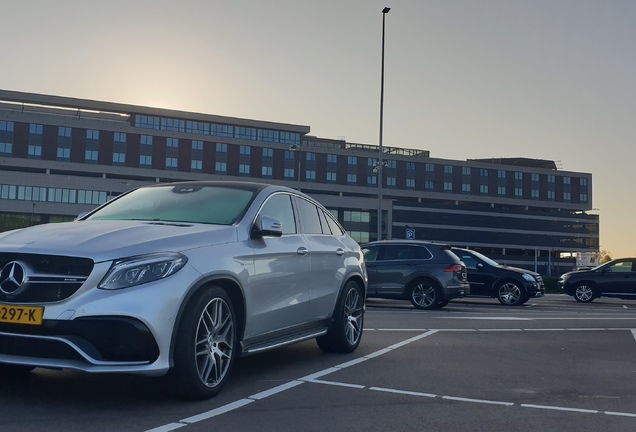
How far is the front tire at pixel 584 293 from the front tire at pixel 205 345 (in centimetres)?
2163

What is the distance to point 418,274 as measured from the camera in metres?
16.8

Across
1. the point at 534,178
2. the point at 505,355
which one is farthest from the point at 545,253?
the point at 505,355

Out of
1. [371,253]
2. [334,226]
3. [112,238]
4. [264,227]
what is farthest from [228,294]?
[371,253]

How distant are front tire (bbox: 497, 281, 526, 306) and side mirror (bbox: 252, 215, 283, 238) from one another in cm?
1520

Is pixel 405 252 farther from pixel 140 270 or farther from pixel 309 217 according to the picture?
pixel 140 270

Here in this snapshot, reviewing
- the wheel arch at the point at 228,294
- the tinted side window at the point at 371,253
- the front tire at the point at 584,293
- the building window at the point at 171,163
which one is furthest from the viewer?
the building window at the point at 171,163

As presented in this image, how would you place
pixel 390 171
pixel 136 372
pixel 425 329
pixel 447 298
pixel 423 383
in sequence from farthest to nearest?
1. pixel 390 171
2. pixel 447 298
3. pixel 425 329
4. pixel 423 383
5. pixel 136 372

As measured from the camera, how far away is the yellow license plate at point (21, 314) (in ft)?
15.2

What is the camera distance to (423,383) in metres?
6.39

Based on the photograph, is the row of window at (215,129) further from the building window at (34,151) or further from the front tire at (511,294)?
the front tire at (511,294)

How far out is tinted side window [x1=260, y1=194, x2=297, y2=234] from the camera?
6.64 meters

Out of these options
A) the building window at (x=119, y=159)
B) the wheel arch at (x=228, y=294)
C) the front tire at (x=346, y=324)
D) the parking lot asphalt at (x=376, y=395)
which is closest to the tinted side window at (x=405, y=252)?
the parking lot asphalt at (x=376, y=395)

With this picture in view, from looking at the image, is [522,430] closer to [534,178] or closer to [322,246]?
[322,246]

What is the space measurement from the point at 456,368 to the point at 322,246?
1.80 metres
